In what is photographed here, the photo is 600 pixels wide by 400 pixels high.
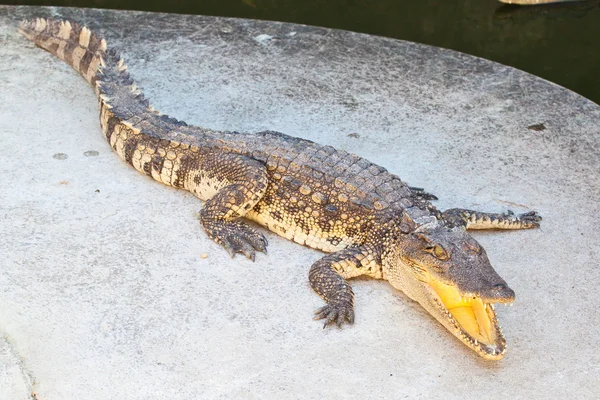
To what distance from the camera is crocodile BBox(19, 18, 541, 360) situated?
13.3ft

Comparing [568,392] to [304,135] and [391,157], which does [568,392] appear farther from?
[304,135]

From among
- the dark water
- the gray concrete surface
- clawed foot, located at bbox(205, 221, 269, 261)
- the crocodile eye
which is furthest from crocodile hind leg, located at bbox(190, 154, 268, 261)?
the dark water

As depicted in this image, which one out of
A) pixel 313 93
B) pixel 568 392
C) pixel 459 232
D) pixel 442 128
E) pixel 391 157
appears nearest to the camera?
pixel 568 392

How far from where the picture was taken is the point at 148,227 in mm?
4867

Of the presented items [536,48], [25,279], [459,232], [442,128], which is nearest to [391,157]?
[442,128]

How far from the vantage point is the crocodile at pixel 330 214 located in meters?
4.06

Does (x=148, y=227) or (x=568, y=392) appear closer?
(x=568, y=392)

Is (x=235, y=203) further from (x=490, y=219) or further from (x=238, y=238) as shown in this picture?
(x=490, y=219)

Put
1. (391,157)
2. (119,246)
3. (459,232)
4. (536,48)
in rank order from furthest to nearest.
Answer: (536,48), (391,157), (119,246), (459,232)

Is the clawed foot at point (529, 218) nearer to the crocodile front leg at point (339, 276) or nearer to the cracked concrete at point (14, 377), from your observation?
the crocodile front leg at point (339, 276)

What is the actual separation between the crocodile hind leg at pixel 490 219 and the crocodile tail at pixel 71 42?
2.74 meters

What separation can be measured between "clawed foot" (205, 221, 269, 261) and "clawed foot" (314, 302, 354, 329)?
1.99 feet

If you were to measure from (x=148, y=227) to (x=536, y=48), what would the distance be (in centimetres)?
559

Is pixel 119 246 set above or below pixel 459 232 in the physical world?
below
